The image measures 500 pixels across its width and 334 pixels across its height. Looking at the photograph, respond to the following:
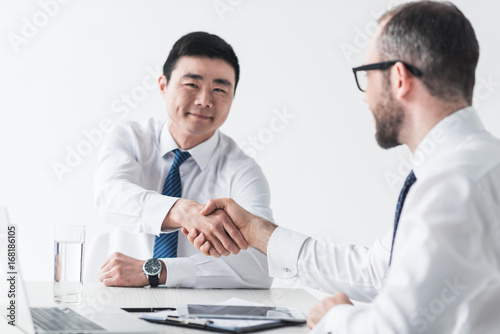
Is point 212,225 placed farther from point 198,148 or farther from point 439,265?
point 439,265

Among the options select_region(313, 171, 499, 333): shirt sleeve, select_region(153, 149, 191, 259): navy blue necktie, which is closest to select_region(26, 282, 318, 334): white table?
select_region(153, 149, 191, 259): navy blue necktie

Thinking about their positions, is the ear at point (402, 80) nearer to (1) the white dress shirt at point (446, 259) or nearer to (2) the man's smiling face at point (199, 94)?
(1) the white dress shirt at point (446, 259)

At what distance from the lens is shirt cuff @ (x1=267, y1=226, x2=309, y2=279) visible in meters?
1.83

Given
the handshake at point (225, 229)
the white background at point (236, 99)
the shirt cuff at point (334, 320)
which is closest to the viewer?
the shirt cuff at point (334, 320)

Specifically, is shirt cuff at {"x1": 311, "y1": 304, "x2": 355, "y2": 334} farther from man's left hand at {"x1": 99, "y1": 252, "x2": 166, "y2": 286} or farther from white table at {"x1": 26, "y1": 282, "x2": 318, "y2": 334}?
man's left hand at {"x1": 99, "y1": 252, "x2": 166, "y2": 286}

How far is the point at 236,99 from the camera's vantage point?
434 centimetres

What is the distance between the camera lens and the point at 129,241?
8.67 feet

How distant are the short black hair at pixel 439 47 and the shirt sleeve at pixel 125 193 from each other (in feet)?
3.67

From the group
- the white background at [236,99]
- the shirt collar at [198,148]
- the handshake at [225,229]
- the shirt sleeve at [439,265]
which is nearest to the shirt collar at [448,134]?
the shirt sleeve at [439,265]

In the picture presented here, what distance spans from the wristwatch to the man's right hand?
19cm

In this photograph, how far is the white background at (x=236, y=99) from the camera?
414cm

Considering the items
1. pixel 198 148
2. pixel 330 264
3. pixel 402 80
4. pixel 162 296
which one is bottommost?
pixel 162 296

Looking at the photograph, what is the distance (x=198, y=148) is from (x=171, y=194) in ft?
0.83

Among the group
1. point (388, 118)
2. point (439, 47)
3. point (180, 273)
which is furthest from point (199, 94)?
point (439, 47)
